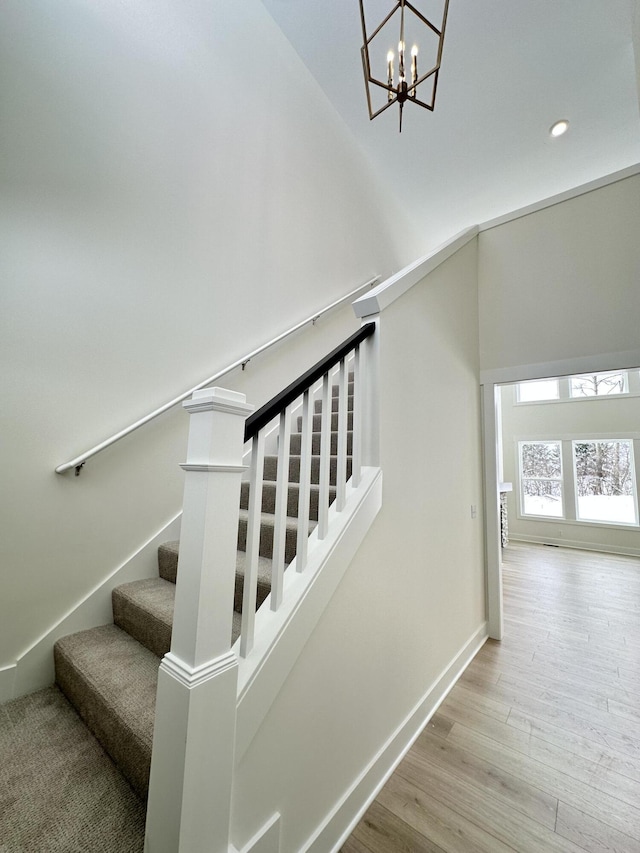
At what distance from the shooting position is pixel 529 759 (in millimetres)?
1726

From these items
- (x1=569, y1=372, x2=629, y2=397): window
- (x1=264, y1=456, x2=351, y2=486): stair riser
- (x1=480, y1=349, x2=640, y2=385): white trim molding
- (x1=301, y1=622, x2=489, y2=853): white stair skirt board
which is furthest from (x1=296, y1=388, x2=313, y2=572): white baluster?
(x1=569, y1=372, x2=629, y2=397): window

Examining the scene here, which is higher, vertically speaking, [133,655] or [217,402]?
[217,402]

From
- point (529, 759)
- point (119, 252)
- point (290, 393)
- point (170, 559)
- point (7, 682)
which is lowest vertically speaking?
point (529, 759)

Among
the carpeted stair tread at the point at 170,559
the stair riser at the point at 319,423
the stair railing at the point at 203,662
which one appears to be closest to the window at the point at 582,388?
the stair riser at the point at 319,423

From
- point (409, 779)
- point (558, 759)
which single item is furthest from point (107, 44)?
point (558, 759)

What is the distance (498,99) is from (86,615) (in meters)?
5.24

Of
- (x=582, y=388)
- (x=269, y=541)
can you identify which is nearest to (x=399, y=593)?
(x=269, y=541)

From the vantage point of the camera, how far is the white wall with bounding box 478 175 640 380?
8.02 ft

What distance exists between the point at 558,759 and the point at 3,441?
302 centimetres

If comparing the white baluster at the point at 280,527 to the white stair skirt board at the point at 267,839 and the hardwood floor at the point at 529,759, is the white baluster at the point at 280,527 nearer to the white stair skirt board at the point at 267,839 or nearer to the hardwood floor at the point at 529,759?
the white stair skirt board at the point at 267,839

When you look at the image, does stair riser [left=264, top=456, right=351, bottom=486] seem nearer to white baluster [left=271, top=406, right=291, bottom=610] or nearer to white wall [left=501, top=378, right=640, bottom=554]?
white baluster [left=271, top=406, right=291, bottom=610]

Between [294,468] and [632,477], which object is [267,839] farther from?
[632,477]

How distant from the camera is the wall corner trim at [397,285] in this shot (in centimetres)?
171

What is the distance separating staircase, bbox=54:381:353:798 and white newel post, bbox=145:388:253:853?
0.29 m
